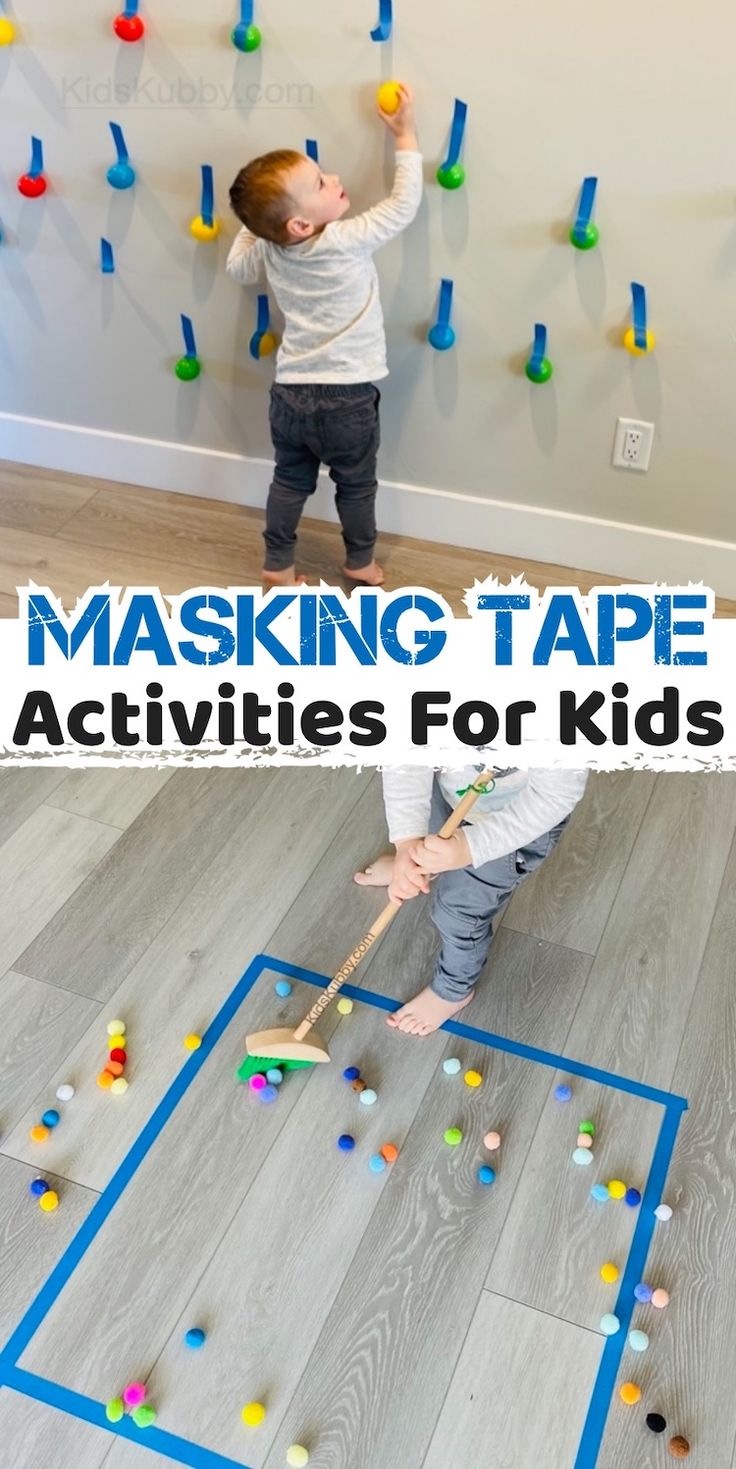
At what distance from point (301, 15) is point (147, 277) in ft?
2.20

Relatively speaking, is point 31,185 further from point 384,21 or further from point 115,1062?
point 115,1062

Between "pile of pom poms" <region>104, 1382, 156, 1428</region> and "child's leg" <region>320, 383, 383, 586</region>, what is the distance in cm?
175

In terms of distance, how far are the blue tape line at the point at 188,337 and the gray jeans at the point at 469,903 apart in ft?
4.84

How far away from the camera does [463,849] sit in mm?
1476

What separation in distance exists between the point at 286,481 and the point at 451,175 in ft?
2.31

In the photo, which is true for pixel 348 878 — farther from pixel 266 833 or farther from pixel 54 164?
pixel 54 164

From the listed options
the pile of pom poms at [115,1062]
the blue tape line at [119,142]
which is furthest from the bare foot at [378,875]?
the blue tape line at [119,142]

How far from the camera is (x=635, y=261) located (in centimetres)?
224

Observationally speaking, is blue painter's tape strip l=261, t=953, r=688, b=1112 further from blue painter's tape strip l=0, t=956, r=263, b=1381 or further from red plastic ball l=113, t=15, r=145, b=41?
red plastic ball l=113, t=15, r=145, b=41

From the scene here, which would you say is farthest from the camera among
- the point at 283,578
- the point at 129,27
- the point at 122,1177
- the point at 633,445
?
the point at 283,578

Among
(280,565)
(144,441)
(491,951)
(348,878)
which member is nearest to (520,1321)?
(491,951)

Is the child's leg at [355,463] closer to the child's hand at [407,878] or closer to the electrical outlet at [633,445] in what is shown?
the electrical outlet at [633,445]

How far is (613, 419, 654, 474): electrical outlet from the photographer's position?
2.45 m

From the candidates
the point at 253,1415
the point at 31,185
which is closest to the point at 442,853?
the point at 253,1415
